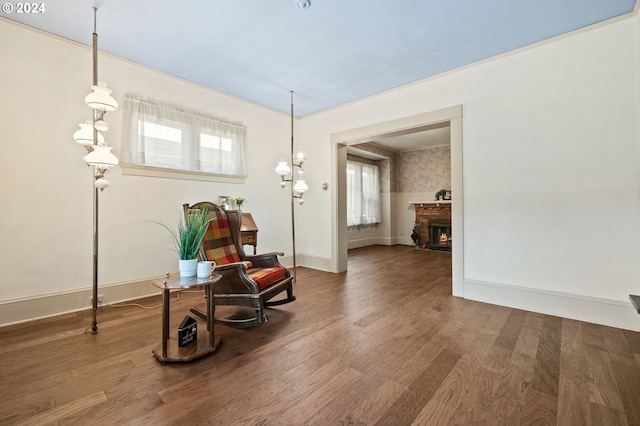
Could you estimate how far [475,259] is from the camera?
344 centimetres

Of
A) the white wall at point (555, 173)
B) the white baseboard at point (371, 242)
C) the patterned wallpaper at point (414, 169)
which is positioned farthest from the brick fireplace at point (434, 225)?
the white wall at point (555, 173)

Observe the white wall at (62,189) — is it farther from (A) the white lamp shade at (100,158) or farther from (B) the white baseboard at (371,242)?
(B) the white baseboard at (371,242)

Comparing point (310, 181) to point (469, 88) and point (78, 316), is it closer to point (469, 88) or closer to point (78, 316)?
point (469, 88)

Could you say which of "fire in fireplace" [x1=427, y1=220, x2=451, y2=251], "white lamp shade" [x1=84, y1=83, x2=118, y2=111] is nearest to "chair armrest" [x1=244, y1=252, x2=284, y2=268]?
"white lamp shade" [x1=84, y1=83, x2=118, y2=111]

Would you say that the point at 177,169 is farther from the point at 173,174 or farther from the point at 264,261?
the point at 264,261

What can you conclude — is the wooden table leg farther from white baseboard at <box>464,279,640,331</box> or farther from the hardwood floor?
white baseboard at <box>464,279,640,331</box>

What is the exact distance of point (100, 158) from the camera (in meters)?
2.47

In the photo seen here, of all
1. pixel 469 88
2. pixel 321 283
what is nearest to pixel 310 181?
pixel 321 283

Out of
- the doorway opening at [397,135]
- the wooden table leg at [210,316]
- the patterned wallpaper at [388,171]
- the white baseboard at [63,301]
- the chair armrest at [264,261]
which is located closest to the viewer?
the wooden table leg at [210,316]

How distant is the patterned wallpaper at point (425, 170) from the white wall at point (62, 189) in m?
6.64

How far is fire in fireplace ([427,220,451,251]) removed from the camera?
24.2 feet

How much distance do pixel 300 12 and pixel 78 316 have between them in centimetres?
388

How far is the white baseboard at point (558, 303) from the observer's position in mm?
2584

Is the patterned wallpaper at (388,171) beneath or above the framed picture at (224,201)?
above
